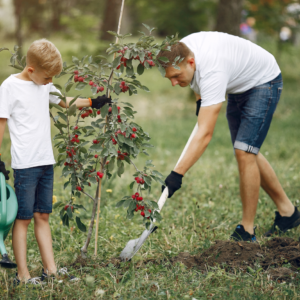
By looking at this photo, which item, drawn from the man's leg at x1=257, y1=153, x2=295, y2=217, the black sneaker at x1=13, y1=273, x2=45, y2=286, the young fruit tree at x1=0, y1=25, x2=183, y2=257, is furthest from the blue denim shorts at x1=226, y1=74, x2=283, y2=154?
the black sneaker at x1=13, y1=273, x2=45, y2=286

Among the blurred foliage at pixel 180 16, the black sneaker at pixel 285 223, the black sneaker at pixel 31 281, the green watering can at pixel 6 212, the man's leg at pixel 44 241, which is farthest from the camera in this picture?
the blurred foliage at pixel 180 16

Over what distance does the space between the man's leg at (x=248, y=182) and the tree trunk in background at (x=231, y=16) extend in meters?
6.49

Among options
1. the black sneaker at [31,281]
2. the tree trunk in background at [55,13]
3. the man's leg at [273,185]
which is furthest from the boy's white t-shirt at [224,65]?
the tree trunk in background at [55,13]

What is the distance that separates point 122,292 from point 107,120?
106cm

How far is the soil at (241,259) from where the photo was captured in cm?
256

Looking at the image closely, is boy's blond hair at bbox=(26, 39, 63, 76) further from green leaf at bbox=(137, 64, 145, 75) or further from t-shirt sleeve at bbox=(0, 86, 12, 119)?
green leaf at bbox=(137, 64, 145, 75)

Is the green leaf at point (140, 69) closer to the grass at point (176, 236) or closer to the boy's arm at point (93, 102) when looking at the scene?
the boy's arm at point (93, 102)

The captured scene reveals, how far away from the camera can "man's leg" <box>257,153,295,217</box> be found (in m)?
3.29

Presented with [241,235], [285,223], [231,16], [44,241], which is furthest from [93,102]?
[231,16]

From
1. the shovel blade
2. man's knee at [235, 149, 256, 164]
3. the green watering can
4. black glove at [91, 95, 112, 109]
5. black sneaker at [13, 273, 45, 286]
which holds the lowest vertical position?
black sneaker at [13, 273, 45, 286]

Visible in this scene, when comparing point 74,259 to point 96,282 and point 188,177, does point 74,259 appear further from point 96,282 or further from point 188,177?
point 188,177

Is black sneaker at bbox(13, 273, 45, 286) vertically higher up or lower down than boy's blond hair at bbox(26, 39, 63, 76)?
lower down

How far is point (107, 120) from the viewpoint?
8.07ft

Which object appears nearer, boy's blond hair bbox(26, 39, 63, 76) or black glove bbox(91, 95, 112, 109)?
boy's blond hair bbox(26, 39, 63, 76)
